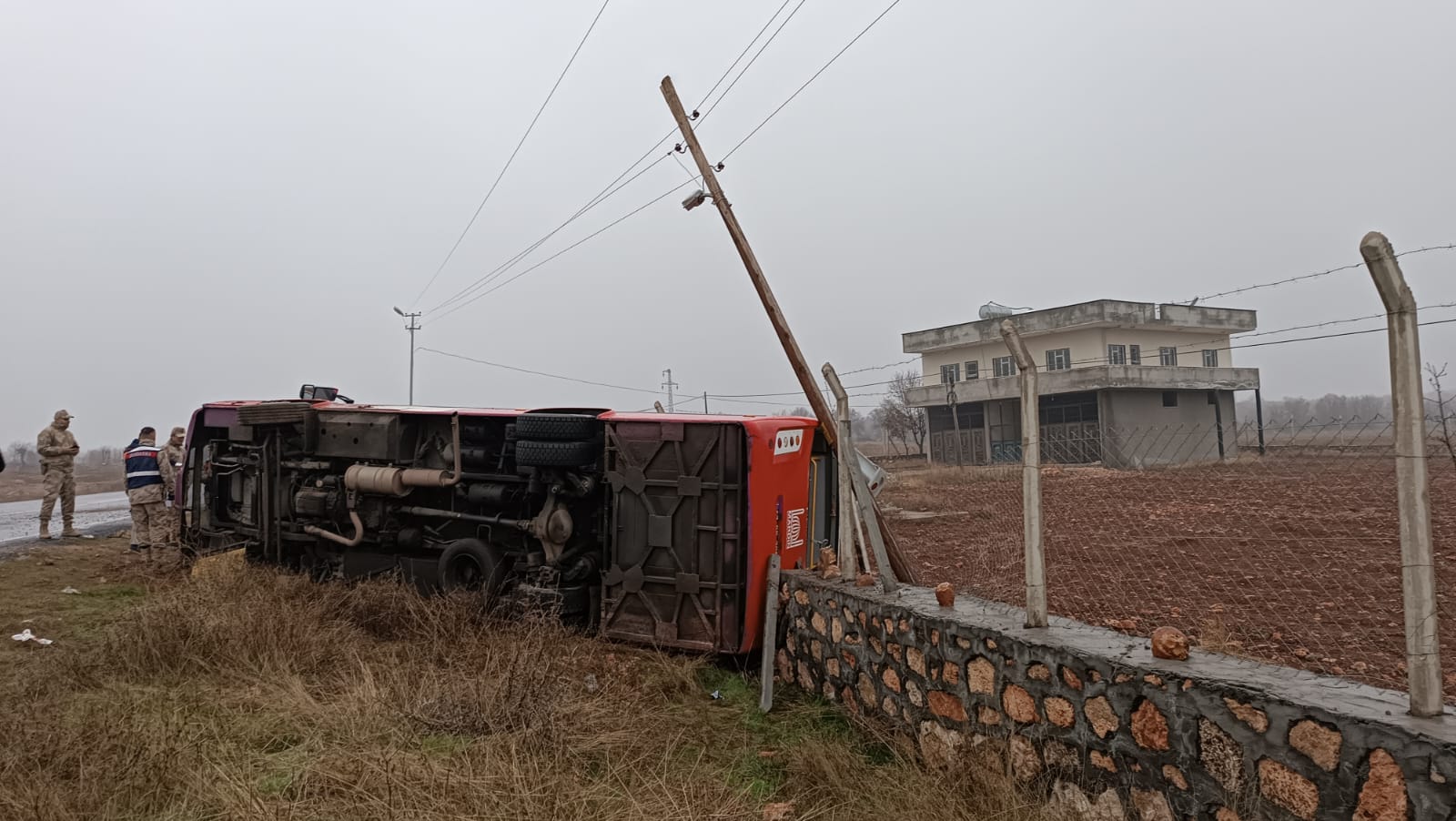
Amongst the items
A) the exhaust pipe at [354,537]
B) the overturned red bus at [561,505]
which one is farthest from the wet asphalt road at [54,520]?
the exhaust pipe at [354,537]

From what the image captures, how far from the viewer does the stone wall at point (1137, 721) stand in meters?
2.29

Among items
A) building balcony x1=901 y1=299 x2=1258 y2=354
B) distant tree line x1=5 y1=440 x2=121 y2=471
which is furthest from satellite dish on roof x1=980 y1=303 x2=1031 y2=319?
distant tree line x1=5 y1=440 x2=121 y2=471

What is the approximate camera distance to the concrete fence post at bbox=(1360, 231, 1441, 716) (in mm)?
2309

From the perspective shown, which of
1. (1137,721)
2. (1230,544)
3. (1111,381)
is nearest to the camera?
(1137,721)

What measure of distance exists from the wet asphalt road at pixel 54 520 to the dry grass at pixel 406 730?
28.6ft

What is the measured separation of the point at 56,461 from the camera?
42.8 feet

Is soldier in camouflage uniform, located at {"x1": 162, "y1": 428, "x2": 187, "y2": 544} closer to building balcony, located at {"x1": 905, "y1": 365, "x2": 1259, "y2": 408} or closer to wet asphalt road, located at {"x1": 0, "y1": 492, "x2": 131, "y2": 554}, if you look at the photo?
wet asphalt road, located at {"x1": 0, "y1": 492, "x2": 131, "y2": 554}

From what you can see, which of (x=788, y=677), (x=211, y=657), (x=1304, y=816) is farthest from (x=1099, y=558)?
(x=211, y=657)

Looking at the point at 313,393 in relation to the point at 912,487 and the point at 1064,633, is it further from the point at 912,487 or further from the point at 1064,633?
the point at 912,487

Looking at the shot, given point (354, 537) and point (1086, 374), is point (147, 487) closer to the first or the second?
point (354, 537)

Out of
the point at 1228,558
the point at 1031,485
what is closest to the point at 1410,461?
the point at 1031,485

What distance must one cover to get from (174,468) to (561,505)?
8.51m

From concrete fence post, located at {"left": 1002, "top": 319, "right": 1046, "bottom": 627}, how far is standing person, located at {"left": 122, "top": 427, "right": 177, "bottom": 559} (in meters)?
11.8

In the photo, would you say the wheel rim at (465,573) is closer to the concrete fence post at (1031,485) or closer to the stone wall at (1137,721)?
the stone wall at (1137,721)
